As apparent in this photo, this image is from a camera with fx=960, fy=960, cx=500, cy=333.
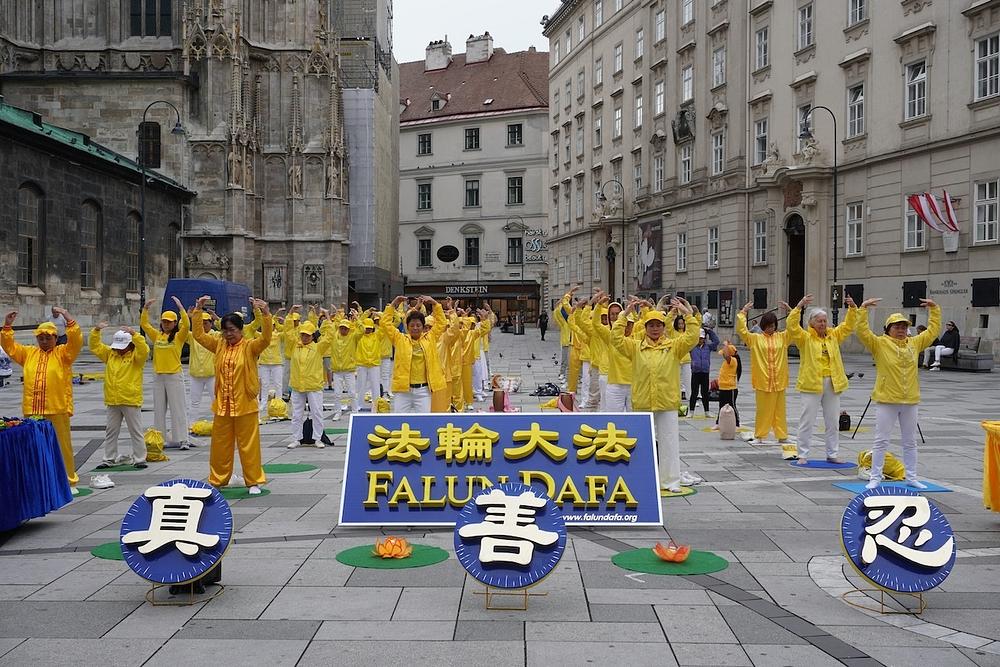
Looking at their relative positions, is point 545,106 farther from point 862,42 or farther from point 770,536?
point 770,536

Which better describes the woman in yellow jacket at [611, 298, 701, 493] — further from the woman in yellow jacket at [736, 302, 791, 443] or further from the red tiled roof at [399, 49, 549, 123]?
the red tiled roof at [399, 49, 549, 123]

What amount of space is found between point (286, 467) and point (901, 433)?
283 inches

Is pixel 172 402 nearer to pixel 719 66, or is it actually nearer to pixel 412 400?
pixel 412 400

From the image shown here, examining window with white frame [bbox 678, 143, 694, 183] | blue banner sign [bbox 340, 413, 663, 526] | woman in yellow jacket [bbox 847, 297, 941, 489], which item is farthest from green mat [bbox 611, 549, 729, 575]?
window with white frame [bbox 678, 143, 694, 183]

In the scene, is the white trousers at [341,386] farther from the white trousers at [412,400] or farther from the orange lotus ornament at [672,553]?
the orange lotus ornament at [672,553]

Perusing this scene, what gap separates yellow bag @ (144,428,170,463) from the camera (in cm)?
1248

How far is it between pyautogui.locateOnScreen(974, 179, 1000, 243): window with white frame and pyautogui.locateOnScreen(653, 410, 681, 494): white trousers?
71.0 ft

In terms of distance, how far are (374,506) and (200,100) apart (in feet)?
142

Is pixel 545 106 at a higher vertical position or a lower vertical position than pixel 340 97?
higher

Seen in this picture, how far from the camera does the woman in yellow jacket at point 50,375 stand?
388 inches

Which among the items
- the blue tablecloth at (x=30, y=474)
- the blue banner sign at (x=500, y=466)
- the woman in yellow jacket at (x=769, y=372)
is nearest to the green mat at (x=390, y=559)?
the blue banner sign at (x=500, y=466)

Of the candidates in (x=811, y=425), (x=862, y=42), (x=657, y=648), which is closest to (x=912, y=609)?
(x=657, y=648)

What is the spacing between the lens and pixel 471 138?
81562 millimetres

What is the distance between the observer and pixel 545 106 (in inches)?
3071
